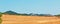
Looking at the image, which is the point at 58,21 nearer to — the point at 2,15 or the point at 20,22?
the point at 20,22

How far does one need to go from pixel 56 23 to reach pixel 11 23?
1748 millimetres

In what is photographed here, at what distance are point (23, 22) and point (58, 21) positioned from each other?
1381mm

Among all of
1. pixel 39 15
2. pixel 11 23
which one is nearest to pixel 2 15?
pixel 11 23

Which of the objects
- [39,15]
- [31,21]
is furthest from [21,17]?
[39,15]

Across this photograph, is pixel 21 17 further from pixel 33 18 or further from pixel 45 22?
pixel 45 22

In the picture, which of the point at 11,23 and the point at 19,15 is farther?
the point at 19,15

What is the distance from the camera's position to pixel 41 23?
457cm

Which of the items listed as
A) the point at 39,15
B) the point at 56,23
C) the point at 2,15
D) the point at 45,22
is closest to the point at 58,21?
the point at 56,23

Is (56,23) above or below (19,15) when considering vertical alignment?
below

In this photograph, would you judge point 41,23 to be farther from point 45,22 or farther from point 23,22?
point 23,22

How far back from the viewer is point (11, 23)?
14.5 ft

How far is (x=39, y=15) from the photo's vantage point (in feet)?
16.0

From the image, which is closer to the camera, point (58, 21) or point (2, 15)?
point (2, 15)

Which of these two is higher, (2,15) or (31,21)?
(2,15)
